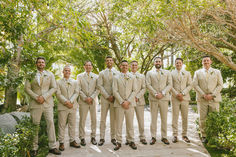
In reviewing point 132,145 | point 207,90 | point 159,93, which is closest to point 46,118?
point 132,145

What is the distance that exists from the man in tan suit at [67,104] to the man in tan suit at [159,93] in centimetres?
196

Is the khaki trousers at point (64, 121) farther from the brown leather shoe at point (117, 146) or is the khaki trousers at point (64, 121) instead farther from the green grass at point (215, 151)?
the green grass at point (215, 151)

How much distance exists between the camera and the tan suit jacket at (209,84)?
5.33m

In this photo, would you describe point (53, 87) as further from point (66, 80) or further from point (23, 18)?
point (23, 18)

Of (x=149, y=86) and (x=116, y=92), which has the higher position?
(x=149, y=86)

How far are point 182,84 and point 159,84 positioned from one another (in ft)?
2.26

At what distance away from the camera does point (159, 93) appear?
5.20 m

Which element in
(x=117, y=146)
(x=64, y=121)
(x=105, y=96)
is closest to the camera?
(x=117, y=146)

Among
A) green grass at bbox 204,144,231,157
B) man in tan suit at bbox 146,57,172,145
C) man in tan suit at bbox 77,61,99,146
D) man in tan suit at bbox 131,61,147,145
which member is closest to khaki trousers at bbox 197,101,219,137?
green grass at bbox 204,144,231,157

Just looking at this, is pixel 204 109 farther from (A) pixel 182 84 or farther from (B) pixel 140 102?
(B) pixel 140 102

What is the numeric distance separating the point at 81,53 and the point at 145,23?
346 inches

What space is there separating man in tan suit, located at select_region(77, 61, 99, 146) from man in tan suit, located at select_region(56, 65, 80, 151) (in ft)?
0.72

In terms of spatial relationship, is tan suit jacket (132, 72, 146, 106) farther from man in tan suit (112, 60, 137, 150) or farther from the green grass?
the green grass

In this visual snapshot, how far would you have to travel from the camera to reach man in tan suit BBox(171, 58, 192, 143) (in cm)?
537
